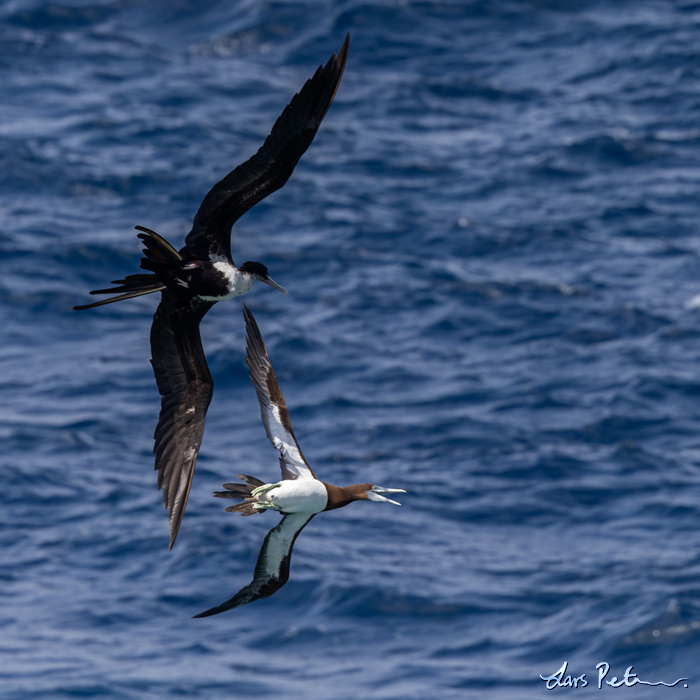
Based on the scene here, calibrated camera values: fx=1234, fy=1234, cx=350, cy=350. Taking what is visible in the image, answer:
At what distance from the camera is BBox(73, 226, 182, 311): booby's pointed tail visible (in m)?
9.31

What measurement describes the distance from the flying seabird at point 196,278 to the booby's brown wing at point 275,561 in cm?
80

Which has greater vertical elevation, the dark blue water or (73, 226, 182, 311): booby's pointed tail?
(73, 226, 182, 311): booby's pointed tail

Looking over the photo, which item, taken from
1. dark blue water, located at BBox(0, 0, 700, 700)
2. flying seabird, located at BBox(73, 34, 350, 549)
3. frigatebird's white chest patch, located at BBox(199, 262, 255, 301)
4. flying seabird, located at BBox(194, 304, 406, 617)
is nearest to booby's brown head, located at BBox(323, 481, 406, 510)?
flying seabird, located at BBox(194, 304, 406, 617)

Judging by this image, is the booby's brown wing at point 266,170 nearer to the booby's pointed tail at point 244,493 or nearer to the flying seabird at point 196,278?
the flying seabird at point 196,278

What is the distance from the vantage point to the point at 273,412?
10320 mm

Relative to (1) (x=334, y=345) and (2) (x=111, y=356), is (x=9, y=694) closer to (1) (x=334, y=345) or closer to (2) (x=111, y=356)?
(2) (x=111, y=356)

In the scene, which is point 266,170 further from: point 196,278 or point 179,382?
point 179,382

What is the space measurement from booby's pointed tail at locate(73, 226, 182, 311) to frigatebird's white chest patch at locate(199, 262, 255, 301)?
0.38 m

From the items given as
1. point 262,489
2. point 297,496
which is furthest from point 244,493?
point 297,496

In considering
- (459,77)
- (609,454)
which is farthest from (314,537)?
(459,77)

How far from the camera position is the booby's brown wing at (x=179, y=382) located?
10266 mm

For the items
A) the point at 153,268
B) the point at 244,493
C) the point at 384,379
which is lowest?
the point at 384,379

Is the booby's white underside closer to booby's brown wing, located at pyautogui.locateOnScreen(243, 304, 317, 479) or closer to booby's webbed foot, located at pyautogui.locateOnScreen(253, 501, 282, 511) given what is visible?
booby's webbed foot, located at pyautogui.locateOnScreen(253, 501, 282, 511)

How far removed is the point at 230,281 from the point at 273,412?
1.18 meters
